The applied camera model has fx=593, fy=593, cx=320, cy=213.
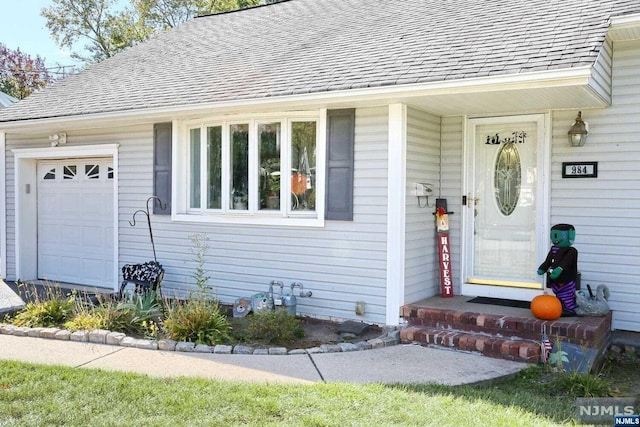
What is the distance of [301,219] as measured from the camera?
295 inches

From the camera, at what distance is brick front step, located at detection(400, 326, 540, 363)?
5.73m

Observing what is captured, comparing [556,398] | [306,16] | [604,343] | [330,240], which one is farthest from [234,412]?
[306,16]

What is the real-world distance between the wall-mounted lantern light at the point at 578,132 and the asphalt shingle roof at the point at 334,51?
1.05 metres

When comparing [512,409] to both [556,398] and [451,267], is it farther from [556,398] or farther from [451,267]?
[451,267]

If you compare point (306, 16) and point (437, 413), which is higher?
point (306, 16)

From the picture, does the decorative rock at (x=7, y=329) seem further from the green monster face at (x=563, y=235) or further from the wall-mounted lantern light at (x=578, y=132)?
the wall-mounted lantern light at (x=578, y=132)

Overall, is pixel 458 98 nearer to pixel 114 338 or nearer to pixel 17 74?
pixel 114 338

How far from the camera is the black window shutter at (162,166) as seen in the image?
8680 mm

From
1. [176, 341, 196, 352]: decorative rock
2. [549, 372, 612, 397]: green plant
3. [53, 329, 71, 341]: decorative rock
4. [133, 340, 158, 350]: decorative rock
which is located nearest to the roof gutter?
[549, 372, 612, 397]: green plant

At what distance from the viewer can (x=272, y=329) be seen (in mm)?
6344

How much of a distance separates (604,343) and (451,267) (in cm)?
201

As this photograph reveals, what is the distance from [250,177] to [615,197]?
4.44 m

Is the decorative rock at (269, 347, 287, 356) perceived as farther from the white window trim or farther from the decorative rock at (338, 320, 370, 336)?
the white window trim

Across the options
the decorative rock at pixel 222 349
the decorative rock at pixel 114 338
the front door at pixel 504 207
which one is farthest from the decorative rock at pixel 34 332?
the front door at pixel 504 207
